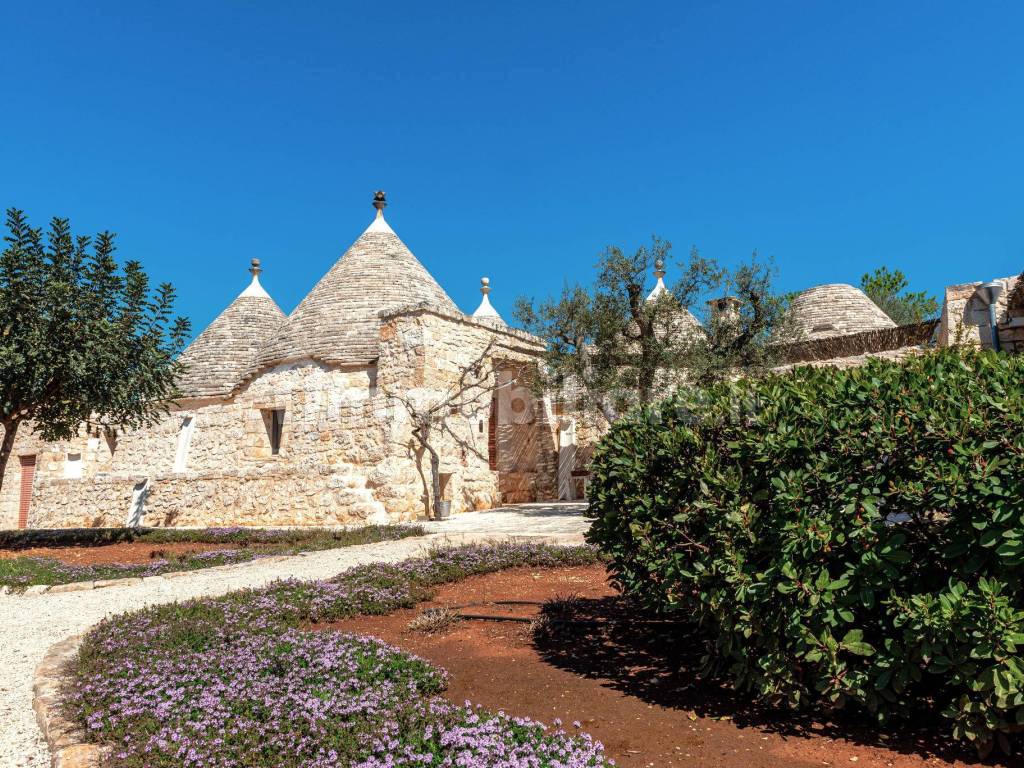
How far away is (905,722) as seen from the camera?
11.2 feet

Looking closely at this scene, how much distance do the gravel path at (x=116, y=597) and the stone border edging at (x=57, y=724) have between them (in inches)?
2.3

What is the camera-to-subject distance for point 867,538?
315cm

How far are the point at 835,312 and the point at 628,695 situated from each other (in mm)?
19034

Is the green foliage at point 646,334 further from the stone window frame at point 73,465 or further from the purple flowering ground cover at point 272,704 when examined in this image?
the stone window frame at point 73,465

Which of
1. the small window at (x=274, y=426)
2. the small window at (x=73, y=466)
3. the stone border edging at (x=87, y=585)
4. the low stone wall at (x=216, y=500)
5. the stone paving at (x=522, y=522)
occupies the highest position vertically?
the small window at (x=274, y=426)

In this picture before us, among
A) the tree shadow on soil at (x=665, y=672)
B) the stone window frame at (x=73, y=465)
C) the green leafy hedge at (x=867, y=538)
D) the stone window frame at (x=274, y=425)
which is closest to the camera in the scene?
the green leafy hedge at (x=867, y=538)

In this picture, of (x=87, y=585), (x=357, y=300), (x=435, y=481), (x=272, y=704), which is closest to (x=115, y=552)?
(x=87, y=585)

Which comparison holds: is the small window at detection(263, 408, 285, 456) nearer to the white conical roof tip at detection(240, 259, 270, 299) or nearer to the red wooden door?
the white conical roof tip at detection(240, 259, 270, 299)

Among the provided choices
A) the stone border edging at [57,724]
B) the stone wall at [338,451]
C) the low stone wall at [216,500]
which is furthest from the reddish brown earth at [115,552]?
the stone border edging at [57,724]

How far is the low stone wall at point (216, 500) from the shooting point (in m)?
15.0

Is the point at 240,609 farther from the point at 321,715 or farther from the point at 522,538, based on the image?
the point at 522,538

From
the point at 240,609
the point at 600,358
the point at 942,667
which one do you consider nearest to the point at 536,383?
the point at 600,358

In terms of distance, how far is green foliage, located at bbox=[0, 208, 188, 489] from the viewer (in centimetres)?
1161

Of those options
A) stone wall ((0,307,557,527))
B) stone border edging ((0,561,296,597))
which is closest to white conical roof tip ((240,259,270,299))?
stone wall ((0,307,557,527))
